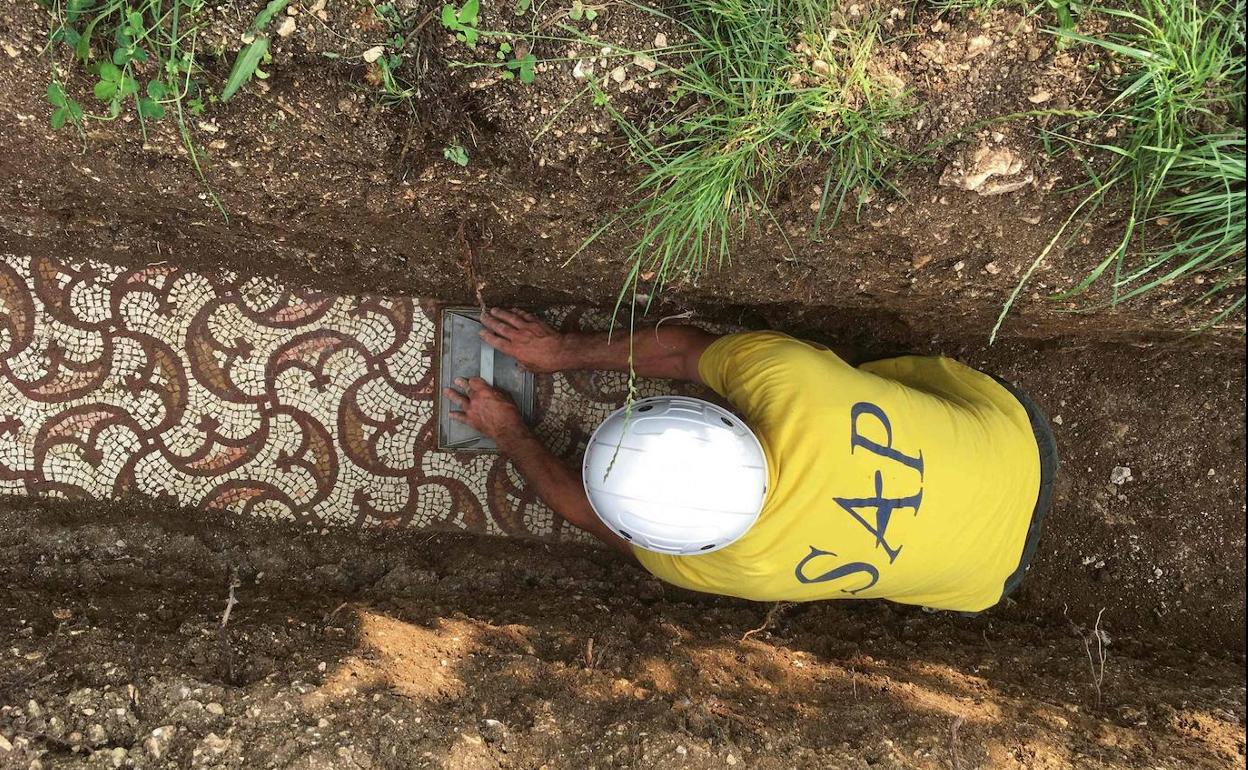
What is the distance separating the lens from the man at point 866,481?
2.12 meters

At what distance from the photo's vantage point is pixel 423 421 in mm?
3104

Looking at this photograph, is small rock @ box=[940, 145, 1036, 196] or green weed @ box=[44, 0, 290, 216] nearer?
green weed @ box=[44, 0, 290, 216]

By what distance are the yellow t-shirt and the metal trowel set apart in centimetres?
102

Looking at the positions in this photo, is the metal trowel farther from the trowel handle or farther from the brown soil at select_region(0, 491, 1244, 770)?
the brown soil at select_region(0, 491, 1244, 770)

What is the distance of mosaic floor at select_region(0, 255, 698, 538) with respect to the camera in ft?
9.69

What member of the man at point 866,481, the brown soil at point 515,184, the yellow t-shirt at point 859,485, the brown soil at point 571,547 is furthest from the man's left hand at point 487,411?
the yellow t-shirt at point 859,485

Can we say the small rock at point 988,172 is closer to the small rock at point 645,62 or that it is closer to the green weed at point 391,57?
the small rock at point 645,62

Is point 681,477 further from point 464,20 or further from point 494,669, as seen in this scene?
point 464,20

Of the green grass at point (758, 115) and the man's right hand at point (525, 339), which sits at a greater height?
the green grass at point (758, 115)

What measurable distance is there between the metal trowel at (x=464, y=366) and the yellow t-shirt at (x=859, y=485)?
3.35ft

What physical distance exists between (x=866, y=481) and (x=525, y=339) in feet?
4.86

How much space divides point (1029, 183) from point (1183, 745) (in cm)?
198

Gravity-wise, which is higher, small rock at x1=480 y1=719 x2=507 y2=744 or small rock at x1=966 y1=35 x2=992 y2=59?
small rock at x1=966 y1=35 x2=992 y2=59

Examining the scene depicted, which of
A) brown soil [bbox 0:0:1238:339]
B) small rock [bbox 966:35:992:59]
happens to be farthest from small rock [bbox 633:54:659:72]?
small rock [bbox 966:35:992:59]
